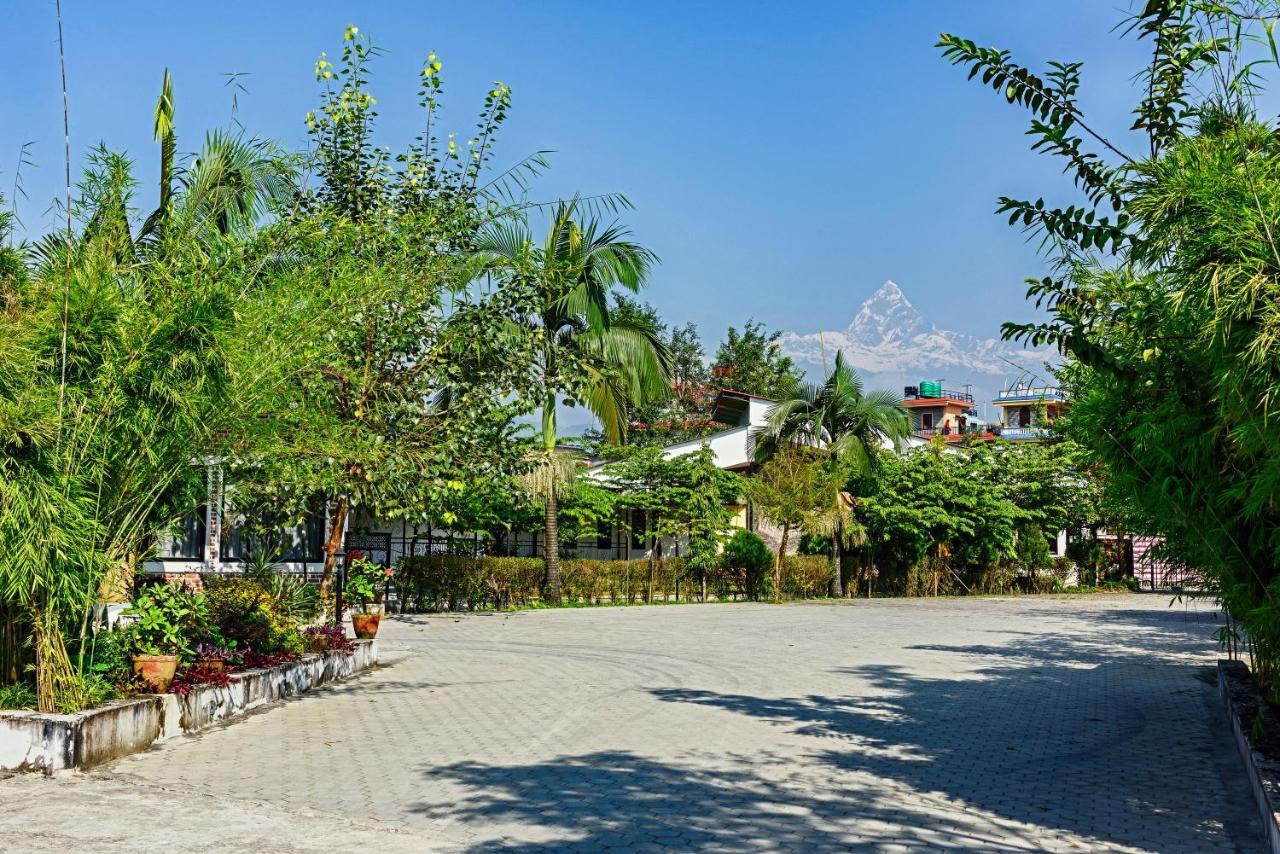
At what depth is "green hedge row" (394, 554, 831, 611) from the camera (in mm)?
23938

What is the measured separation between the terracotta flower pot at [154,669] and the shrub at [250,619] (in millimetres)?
1726

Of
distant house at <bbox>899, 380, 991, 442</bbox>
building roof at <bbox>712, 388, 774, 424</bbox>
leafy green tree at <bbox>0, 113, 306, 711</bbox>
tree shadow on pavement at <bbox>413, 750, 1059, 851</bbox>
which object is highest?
distant house at <bbox>899, 380, 991, 442</bbox>

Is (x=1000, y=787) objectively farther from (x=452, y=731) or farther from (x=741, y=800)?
(x=452, y=731)

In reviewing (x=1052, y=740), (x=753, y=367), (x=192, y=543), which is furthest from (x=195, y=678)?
(x=753, y=367)

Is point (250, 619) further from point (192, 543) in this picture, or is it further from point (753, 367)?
point (753, 367)

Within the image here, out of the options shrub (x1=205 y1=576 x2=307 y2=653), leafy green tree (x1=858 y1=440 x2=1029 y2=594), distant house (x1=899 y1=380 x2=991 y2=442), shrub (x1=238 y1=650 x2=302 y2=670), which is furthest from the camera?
distant house (x1=899 y1=380 x2=991 y2=442)

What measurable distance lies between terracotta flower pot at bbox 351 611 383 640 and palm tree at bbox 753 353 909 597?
59.5 feet

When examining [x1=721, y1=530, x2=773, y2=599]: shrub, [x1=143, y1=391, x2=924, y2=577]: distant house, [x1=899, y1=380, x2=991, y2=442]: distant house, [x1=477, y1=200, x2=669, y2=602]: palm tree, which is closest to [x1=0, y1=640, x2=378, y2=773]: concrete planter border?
[x1=143, y1=391, x2=924, y2=577]: distant house

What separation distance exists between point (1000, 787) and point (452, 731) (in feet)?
14.7

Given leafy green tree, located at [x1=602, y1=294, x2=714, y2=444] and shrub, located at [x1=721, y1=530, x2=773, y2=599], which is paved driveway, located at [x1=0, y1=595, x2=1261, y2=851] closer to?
shrub, located at [x1=721, y1=530, x2=773, y2=599]

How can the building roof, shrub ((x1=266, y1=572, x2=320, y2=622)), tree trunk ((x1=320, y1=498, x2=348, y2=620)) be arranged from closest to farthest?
shrub ((x1=266, y1=572, x2=320, y2=622)) → tree trunk ((x1=320, y1=498, x2=348, y2=620)) → the building roof

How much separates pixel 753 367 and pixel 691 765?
48.8 metres

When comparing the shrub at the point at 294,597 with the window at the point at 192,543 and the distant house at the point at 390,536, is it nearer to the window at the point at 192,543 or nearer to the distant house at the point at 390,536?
the distant house at the point at 390,536

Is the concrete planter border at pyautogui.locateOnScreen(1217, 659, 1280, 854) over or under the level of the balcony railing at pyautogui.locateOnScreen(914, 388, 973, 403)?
under
